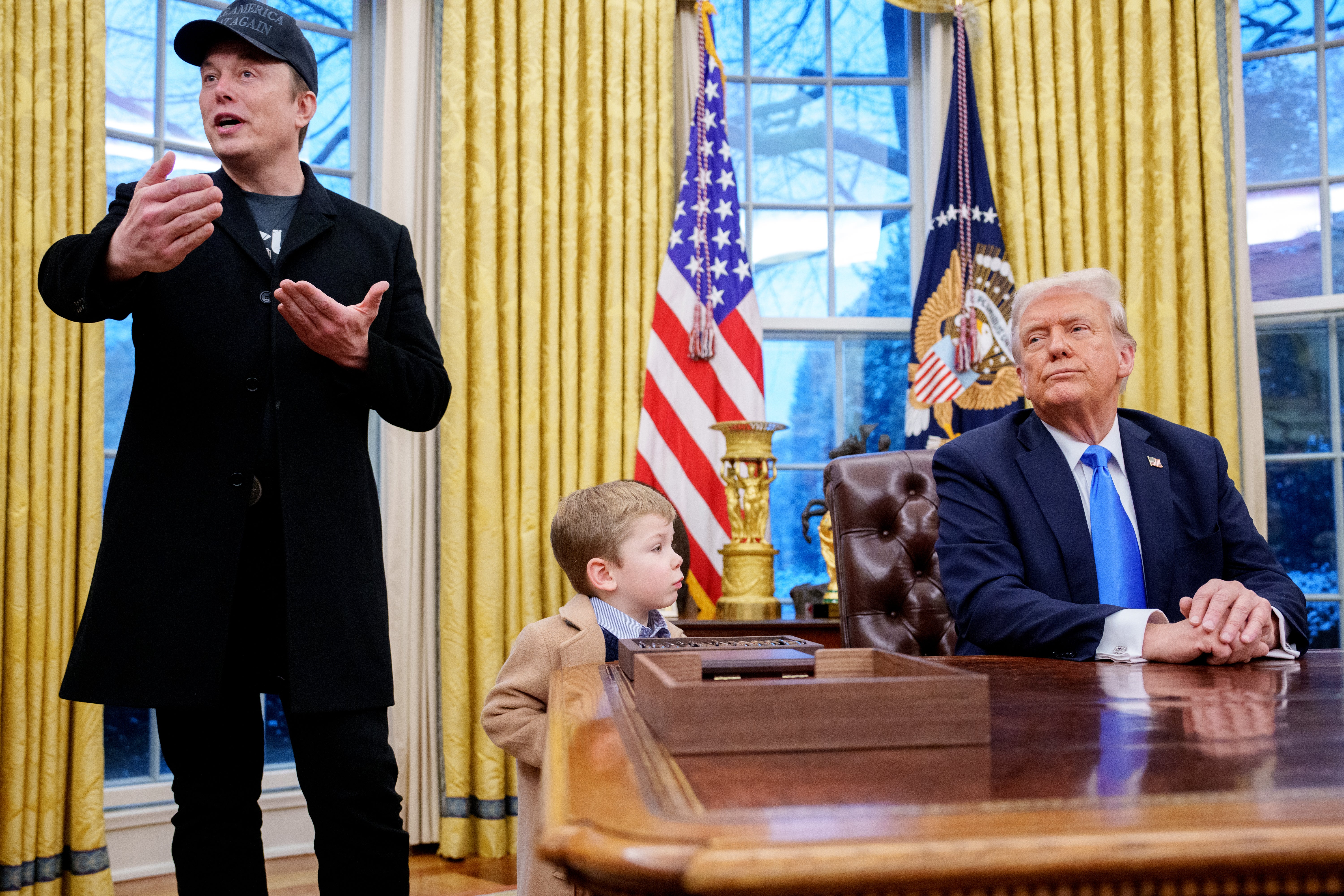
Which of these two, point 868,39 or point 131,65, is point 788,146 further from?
point 131,65

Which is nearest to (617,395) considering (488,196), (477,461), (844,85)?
(477,461)

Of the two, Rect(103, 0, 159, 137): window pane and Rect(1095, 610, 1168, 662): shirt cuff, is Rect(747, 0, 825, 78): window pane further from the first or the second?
Rect(1095, 610, 1168, 662): shirt cuff

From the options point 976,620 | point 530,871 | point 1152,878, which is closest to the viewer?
point 1152,878

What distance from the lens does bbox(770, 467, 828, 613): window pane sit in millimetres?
3602

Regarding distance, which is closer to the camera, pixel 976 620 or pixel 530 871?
pixel 530 871

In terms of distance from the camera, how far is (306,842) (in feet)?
10.0

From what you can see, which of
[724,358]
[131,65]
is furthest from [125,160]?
[724,358]

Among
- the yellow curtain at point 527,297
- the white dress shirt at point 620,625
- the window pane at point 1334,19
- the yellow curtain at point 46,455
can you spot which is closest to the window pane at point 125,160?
the yellow curtain at point 46,455

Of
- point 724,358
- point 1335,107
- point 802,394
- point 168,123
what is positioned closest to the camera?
point 168,123

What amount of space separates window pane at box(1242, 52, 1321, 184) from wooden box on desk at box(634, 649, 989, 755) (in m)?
3.73

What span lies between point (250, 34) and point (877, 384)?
2.65m

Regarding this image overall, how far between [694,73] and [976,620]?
2.60m

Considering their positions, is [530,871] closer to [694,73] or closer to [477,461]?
[477,461]

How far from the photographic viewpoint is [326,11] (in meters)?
3.37
